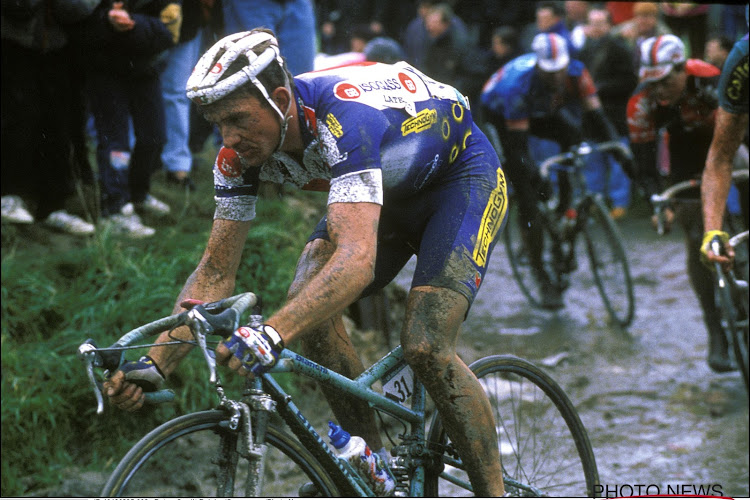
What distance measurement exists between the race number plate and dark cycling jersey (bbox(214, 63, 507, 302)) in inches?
13.9

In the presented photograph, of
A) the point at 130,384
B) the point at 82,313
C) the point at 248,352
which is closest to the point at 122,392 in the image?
the point at 130,384

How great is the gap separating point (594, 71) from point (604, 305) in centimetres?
352

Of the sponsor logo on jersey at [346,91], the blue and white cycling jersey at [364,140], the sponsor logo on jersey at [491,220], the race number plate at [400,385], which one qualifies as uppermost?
the sponsor logo on jersey at [346,91]

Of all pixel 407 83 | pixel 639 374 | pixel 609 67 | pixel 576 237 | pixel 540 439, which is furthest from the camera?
pixel 609 67

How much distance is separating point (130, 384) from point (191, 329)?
1.19ft

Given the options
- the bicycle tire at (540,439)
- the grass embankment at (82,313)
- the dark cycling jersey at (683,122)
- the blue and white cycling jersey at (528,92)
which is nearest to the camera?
the bicycle tire at (540,439)

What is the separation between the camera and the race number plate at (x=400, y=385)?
3760 millimetres

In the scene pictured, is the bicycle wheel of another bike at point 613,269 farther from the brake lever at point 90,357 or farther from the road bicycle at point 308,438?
the brake lever at point 90,357

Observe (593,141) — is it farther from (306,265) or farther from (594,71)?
(306,265)

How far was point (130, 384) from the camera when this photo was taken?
122 inches

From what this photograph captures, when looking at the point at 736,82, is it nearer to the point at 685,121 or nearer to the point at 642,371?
the point at 685,121

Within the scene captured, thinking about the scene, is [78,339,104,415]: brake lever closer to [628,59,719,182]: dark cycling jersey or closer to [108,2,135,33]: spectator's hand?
[108,2,135,33]: spectator's hand

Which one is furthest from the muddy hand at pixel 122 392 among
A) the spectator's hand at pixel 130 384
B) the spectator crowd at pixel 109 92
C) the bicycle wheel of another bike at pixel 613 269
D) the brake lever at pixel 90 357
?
the bicycle wheel of another bike at pixel 613 269

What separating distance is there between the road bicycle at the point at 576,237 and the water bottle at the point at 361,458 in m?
5.58
